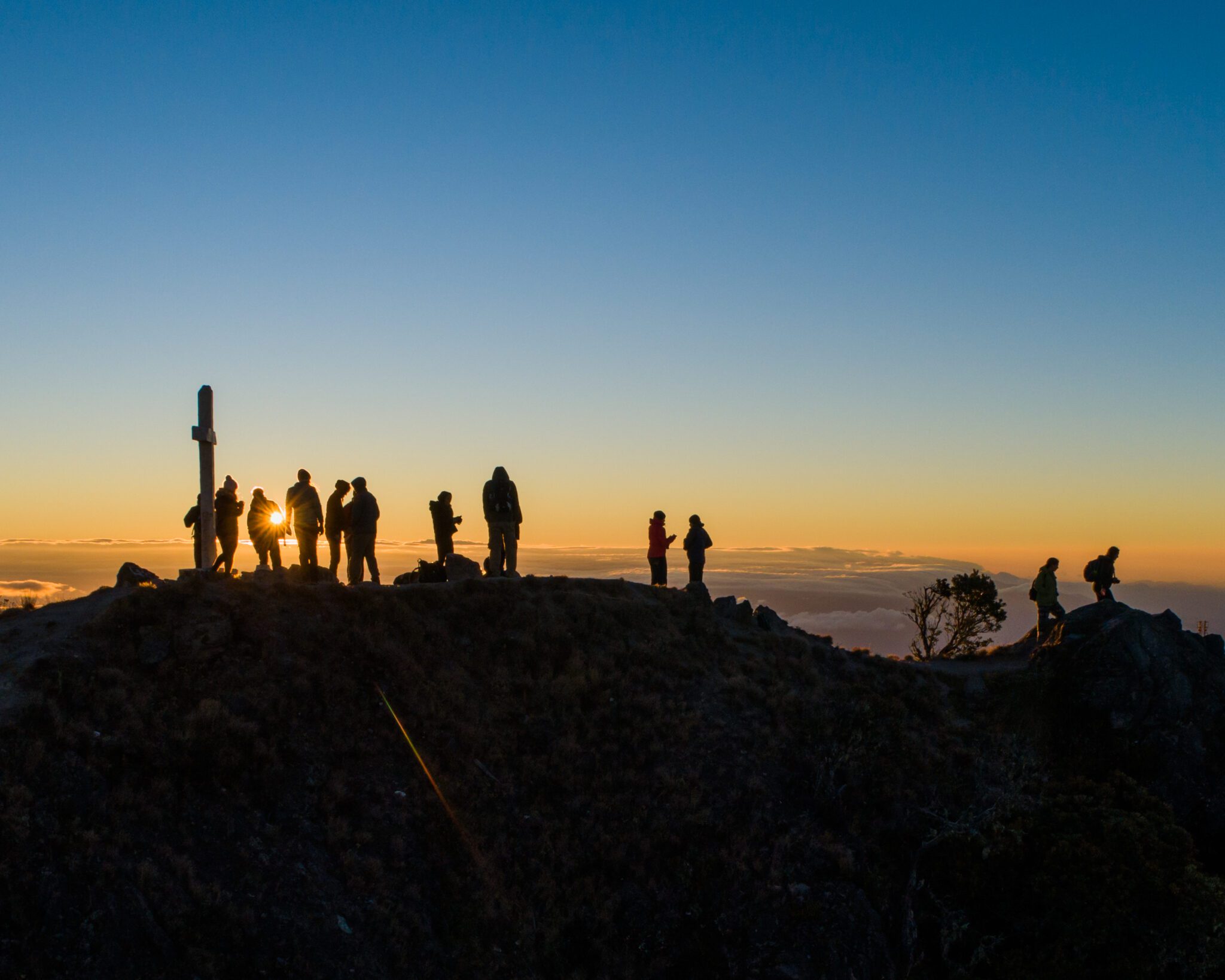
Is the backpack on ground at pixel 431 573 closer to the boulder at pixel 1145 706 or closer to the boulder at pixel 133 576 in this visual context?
the boulder at pixel 133 576

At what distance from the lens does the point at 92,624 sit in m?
17.4

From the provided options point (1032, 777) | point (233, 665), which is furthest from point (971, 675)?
point (233, 665)

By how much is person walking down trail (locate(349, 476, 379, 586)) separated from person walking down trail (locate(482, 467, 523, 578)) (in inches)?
117

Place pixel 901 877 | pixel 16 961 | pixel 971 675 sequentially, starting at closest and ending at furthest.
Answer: pixel 16 961 < pixel 901 877 < pixel 971 675

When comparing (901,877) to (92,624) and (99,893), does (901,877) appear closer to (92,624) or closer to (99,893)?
(99,893)

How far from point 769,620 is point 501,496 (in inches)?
395

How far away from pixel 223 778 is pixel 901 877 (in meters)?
13.2

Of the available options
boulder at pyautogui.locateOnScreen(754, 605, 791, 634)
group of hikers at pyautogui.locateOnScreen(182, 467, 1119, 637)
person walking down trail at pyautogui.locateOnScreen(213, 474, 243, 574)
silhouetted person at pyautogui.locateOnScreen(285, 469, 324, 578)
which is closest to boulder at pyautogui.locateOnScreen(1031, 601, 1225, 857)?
boulder at pyautogui.locateOnScreen(754, 605, 791, 634)

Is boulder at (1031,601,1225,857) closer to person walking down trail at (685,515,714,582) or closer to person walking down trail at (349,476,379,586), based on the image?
person walking down trail at (685,515,714,582)

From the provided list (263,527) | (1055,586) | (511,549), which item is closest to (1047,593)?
(1055,586)

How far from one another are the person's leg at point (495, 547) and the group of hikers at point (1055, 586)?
18.3 meters

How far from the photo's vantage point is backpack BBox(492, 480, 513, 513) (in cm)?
2419

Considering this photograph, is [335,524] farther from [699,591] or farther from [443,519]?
[699,591]

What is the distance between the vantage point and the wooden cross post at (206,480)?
21953mm
